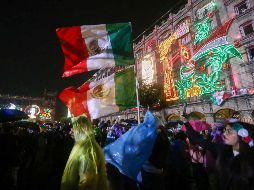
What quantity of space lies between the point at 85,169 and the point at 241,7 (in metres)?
25.1

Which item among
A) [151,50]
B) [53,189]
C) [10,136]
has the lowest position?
[53,189]

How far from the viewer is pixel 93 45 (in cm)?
646

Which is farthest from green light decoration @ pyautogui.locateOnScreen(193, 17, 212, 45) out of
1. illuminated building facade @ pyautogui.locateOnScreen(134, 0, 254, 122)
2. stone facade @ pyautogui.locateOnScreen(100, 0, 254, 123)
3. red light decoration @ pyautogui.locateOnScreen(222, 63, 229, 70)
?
red light decoration @ pyautogui.locateOnScreen(222, 63, 229, 70)

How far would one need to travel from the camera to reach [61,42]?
6.36 meters

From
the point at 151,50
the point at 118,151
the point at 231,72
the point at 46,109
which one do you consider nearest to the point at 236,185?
the point at 118,151

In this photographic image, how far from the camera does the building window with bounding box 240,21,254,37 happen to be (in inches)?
844

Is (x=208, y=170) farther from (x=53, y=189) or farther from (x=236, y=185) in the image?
(x=53, y=189)

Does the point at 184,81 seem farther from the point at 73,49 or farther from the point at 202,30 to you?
the point at 73,49

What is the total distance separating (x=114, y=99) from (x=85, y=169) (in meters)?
3.25

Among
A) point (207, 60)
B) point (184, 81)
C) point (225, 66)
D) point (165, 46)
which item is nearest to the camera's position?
point (225, 66)

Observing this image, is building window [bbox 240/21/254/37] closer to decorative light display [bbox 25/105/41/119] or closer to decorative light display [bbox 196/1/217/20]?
decorative light display [bbox 196/1/217/20]

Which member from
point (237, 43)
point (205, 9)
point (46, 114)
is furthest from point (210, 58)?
point (46, 114)

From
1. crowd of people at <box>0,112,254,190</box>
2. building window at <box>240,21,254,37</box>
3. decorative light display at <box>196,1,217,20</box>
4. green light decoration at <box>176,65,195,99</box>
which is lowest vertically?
crowd of people at <box>0,112,254,190</box>

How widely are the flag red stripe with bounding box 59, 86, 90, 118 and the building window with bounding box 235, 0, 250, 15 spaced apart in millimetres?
21214
